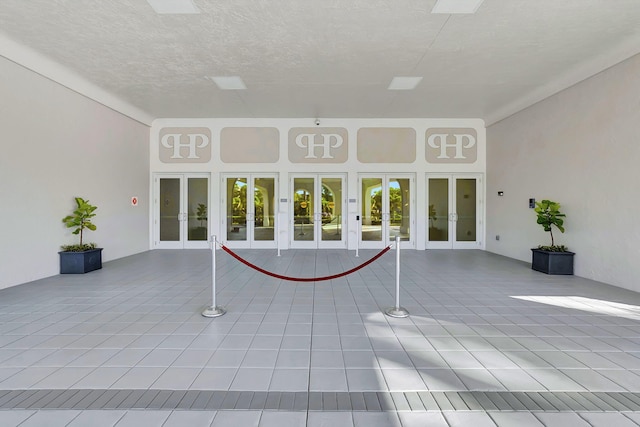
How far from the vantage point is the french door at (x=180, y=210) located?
9.62 m

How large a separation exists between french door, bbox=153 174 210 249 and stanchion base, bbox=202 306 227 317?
6.05 m

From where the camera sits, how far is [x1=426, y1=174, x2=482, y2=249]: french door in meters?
9.62

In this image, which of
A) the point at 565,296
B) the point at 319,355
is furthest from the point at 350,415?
the point at 565,296

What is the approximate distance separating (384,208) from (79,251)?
7.67m

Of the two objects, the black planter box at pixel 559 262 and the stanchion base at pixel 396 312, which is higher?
the black planter box at pixel 559 262

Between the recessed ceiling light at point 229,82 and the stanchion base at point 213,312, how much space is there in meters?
4.71

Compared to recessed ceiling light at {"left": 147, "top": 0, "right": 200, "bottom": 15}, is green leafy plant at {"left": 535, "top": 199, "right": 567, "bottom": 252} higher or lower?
lower

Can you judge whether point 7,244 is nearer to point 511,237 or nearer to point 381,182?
point 381,182

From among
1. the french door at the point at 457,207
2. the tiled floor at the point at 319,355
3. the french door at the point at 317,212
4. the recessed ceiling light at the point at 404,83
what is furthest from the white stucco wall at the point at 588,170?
the french door at the point at 317,212

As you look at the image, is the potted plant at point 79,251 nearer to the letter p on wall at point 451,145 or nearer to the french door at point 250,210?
the french door at point 250,210

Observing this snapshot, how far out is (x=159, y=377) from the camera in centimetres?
253

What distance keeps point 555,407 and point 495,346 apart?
94cm

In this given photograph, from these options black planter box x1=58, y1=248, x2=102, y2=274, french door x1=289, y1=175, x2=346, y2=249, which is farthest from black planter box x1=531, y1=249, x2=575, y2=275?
black planter box x1=58, y1=248, x2=102, y2=274

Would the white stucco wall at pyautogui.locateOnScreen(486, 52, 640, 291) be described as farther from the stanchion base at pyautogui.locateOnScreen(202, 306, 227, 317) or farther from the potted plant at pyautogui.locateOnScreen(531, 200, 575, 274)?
the stanchion base at pyautogui.locateOnScreen(202, 306, 227, 317)
